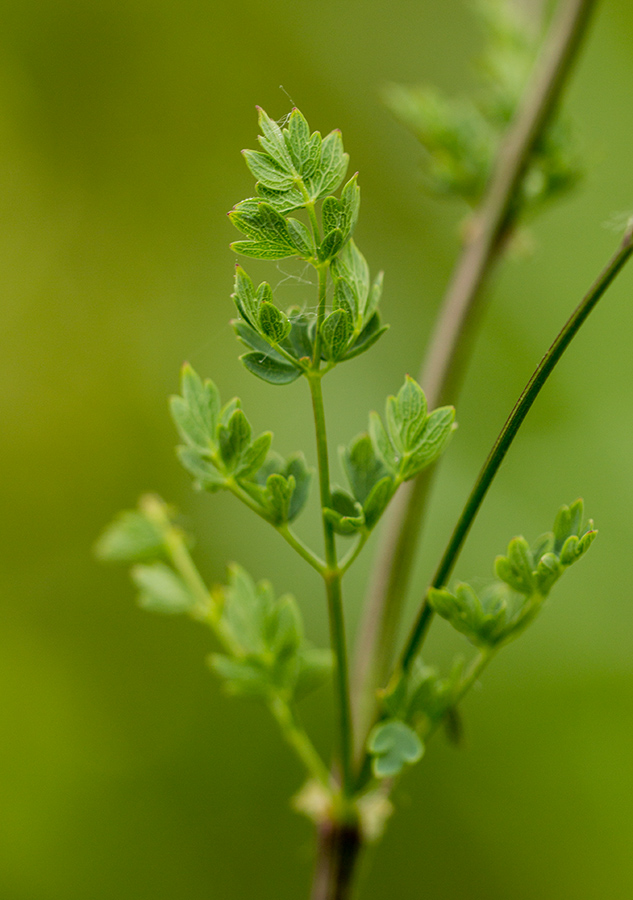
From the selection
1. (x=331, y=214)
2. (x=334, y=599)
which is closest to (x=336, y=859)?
(x=334, y=599)

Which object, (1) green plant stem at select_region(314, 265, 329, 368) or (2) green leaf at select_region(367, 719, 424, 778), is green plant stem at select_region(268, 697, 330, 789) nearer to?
(2) green leaf at select_region(367, 719, 424, 778)

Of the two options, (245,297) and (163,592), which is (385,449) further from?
(163,592)

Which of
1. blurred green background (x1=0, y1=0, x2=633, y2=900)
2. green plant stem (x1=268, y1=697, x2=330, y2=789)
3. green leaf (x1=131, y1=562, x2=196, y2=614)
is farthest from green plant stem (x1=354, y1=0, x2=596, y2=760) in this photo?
blurred green background (x1=0, y1=0, x2=633, y2=900)

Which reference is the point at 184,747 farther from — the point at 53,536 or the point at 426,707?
the point at 426,707

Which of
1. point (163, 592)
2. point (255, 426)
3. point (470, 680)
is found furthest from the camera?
point (255, 426)

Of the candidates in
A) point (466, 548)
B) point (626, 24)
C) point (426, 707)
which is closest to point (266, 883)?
point (466, 548)

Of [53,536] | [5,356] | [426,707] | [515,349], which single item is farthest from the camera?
[5,356]
